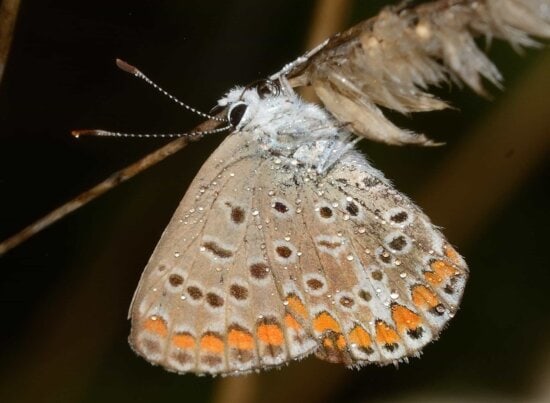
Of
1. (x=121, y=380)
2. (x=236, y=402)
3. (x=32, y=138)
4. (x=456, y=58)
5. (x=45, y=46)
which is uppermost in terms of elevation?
(x=45, y=46)

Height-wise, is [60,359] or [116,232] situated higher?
[116,232]

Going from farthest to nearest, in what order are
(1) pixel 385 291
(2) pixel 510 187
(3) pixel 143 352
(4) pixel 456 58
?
1. (2) pixel 510 187
2. (1) pixel 385 291
3. (3) pixel 143 352
4. (4) pixel 456 58

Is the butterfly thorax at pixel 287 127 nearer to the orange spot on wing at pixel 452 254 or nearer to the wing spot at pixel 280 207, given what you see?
the wing spot at pixel 280 207

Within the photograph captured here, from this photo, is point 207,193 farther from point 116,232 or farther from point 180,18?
point 180,18

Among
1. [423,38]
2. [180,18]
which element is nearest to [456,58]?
[423,38]

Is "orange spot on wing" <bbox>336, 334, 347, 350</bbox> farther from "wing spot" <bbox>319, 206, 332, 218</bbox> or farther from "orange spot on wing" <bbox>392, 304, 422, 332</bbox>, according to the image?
"wing spot" <bbox>319, 206, 332, 218</bbox>

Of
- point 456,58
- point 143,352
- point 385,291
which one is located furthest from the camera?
point 385,291
